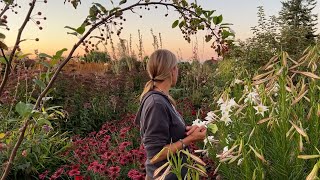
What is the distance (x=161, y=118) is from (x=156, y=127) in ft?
0.22

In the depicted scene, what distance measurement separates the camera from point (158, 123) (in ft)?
10.3

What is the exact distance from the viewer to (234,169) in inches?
148

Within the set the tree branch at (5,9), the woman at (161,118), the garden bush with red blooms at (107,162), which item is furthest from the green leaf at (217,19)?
the garden bush with red blooms at (107,162)

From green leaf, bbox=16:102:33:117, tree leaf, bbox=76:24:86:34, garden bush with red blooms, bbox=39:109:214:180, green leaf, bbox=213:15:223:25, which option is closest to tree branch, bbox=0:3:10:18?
tree leaf, bbox=76:24:86:34

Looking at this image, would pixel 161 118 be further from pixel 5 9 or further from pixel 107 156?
pixel 107 156

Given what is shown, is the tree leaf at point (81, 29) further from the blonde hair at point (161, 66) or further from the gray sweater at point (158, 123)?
the blonde hair at point (161, 66)

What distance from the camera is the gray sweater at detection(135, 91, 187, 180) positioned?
3.14 metres

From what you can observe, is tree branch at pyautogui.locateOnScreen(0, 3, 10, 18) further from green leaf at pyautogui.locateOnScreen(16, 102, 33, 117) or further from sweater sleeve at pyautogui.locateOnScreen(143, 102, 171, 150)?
sweater sleeve at pyautogui.locateOnScreen(143, 102, 171, 150)

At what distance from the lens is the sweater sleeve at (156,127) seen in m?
3.14

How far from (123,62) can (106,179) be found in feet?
36.7

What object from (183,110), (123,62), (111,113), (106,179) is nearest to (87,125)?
(111,113)

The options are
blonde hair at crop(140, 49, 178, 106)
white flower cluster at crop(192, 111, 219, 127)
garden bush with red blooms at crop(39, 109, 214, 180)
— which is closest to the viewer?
white flower cluster at crop(192, 111, 219, 127)

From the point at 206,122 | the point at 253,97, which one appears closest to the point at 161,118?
the point at 206,122

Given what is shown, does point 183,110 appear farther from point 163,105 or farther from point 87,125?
point 163,105
